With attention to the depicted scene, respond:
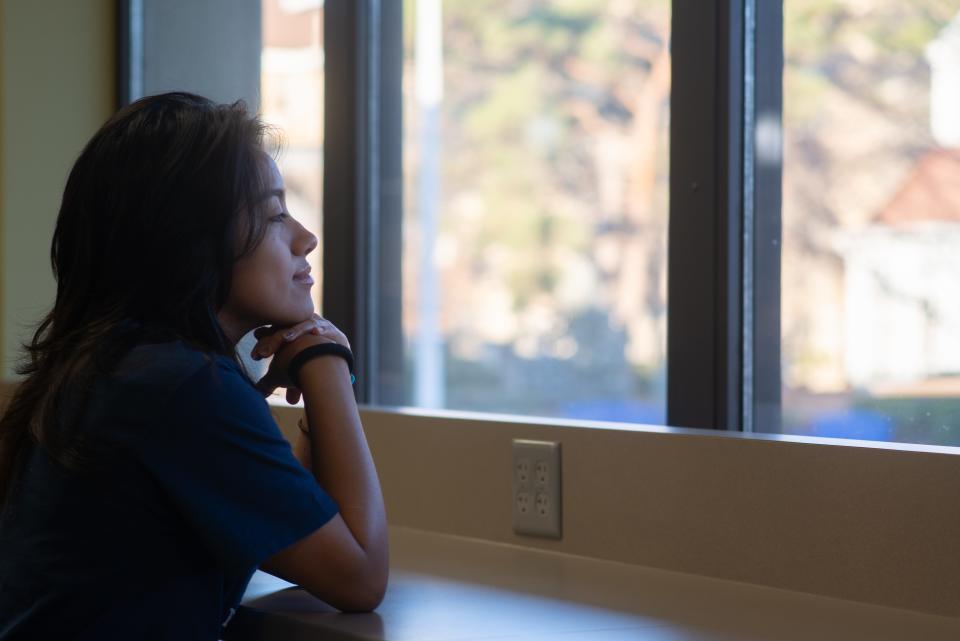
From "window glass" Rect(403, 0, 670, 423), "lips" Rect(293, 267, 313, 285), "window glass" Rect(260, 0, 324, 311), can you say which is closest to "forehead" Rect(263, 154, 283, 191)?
"lips" Rect(293, 267, 313, 285)

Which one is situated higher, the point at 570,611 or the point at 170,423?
the point at 170,423

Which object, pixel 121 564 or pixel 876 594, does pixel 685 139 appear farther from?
pixel 121 564

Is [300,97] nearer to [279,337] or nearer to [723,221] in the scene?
[723,221]

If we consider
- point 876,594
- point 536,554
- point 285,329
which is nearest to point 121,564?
point 285,329

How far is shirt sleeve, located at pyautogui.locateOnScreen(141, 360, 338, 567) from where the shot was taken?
3.39 ft

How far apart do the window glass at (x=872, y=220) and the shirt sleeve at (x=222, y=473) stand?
817 mm

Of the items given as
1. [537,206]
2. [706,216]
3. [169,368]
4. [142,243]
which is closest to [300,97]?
[537,206]

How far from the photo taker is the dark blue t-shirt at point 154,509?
104cm

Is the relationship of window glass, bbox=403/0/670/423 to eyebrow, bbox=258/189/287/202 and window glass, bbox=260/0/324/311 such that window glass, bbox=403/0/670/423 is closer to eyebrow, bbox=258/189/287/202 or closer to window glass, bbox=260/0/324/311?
window glass, bbox=260/0/324/311

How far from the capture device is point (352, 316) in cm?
224

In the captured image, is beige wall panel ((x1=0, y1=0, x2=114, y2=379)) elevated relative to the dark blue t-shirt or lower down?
elevated

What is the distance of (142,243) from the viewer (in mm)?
1124

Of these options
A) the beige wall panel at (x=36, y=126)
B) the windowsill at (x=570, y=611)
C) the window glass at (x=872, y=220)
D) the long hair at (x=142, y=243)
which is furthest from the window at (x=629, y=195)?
the long hair at (x=142, y=243)

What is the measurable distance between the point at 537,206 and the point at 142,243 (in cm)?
112
